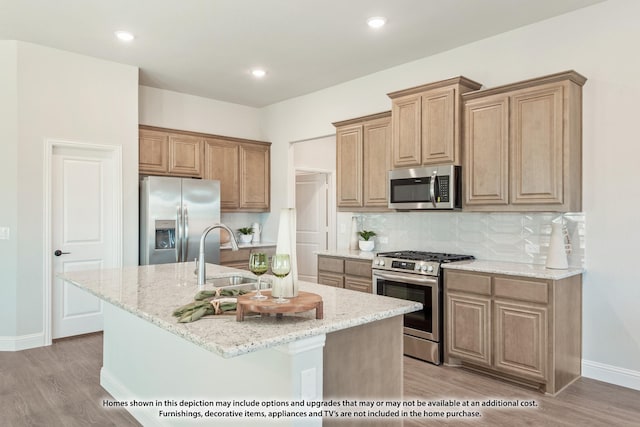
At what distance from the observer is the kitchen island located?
161cm

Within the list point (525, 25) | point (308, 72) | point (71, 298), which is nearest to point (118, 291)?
point (71, 298)

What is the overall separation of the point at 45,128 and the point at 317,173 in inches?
169

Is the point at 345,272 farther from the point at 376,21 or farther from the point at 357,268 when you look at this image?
the point at 376,21

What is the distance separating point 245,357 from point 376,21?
2909 millimetres

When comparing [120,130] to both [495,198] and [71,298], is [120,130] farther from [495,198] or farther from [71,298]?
[495,198]

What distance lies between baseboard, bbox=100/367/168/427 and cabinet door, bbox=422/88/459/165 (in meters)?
2.96

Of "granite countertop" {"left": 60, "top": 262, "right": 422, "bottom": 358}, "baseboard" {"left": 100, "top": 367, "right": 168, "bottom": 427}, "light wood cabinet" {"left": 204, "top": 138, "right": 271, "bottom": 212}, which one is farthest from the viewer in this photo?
"light wood cabinet" {"left": 204, "top": 138, "right": 271, "bottom": 212}

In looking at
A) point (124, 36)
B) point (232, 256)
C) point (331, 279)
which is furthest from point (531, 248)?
point (124, 36)

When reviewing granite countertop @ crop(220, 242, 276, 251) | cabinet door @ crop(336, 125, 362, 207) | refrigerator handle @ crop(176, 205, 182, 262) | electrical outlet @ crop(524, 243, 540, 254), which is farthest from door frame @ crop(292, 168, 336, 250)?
electrical outlet @ crop(524, 243, 540, 254)

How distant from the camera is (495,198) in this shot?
3564 millimetres

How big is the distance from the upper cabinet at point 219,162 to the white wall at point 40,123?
0.57 m

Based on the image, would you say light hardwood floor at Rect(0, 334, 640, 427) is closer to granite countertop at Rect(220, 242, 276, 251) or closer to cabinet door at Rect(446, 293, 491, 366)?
cabinet door at Rect(446, 293, 491, 366)

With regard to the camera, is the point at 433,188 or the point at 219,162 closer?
the point at 433,188

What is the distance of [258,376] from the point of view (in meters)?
1.82
